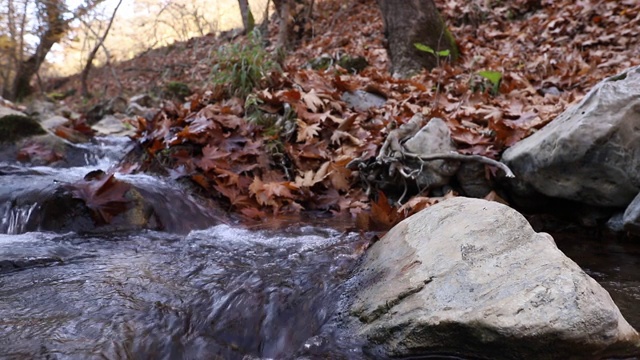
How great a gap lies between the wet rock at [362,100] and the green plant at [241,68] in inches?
33.9

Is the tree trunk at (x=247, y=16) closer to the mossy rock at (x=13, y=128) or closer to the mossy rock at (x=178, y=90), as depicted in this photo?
the mossy rock at (x=178, y=90)

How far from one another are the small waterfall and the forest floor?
105cm

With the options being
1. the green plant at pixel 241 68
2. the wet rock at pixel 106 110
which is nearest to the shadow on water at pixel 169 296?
the green plant at pixel 241 68

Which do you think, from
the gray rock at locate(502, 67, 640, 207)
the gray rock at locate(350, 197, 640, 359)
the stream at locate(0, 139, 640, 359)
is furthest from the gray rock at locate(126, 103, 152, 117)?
the gray rock at locate(350, 197, 640, 359)

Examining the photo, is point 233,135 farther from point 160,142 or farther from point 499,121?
point 499,121

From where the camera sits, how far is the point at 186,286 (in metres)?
2.13

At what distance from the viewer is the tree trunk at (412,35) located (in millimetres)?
6418

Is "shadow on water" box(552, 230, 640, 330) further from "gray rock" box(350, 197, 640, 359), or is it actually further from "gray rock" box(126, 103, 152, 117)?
"gray rock" box(126, 103, 152, 117)

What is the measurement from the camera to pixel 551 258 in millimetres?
1612

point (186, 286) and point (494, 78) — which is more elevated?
point (494, 78)

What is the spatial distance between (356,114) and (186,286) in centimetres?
242

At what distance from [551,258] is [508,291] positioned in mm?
230

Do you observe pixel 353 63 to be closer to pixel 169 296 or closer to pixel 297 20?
pixel 297 20

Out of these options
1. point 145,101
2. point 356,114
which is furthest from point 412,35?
point 145,101
